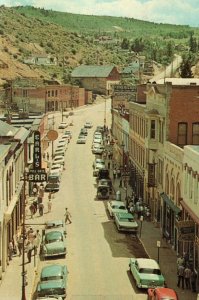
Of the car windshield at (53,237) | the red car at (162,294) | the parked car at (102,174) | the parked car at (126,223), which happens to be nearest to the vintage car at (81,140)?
the parked car at (102,174)

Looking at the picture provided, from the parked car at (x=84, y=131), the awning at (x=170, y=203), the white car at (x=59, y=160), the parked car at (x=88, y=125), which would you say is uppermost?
the awning at (x=170, y=203)

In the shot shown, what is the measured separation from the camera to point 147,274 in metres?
33.9

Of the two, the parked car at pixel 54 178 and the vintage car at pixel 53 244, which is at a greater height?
the vintage car at pixel 53 244

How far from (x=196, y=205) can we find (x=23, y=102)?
10126cm

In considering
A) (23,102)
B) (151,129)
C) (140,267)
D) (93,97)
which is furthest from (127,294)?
(93,97)

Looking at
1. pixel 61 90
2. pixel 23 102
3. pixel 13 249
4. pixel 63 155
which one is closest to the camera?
pixel 13 249

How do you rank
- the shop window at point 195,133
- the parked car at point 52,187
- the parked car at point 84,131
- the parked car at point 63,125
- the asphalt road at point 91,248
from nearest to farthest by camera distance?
the asphalt road at point 91,248, the shop window at point 195,133, the parked car at point 52,187, the parked car at point 84,131, the parked car at point 63,125

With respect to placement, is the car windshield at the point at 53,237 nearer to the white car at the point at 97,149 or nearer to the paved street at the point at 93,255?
the paved street at the point at 93,255

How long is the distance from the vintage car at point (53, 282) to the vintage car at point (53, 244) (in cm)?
517

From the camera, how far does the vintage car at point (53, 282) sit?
31562mm

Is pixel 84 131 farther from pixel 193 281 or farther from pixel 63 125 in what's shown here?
pixel 193 281

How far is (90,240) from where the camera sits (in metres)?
44.6

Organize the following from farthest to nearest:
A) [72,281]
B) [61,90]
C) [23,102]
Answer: [61,90] < [23,102] < [72,281]

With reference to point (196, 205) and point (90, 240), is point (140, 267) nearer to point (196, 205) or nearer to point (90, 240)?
point (196, 205)
